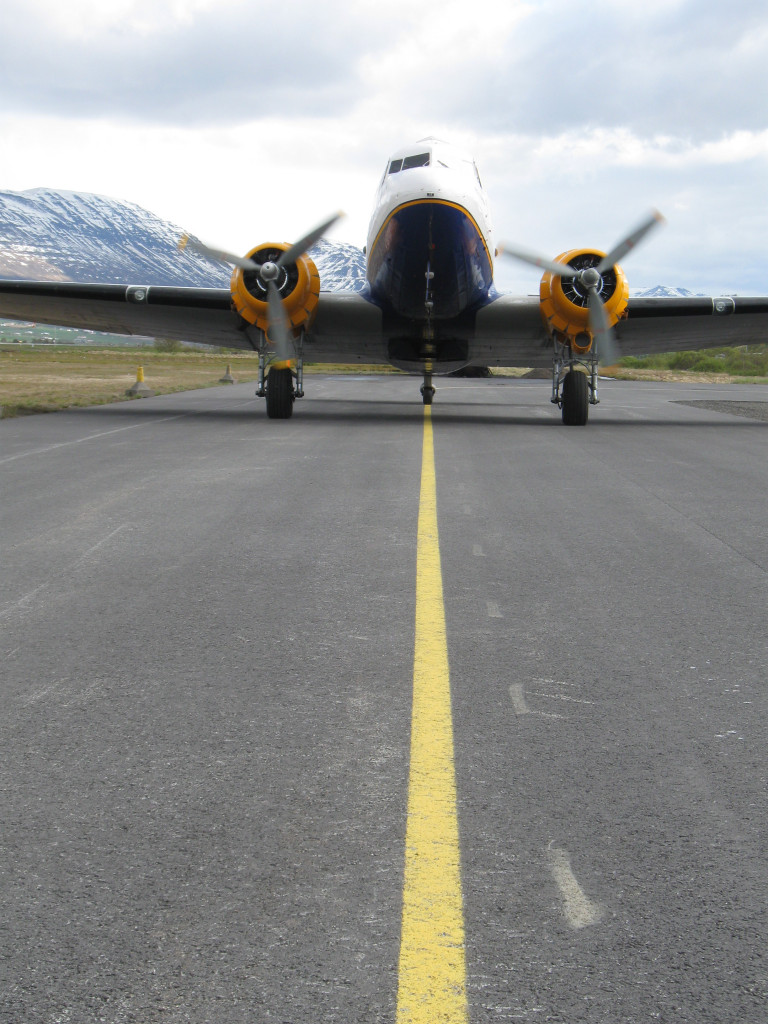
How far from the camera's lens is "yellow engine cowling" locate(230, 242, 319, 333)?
16422mm

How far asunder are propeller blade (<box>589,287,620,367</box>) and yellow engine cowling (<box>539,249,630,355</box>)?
0.12 metres

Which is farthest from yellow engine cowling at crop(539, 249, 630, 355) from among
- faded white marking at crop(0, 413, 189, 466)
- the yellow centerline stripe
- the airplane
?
the yellow centerline stripe

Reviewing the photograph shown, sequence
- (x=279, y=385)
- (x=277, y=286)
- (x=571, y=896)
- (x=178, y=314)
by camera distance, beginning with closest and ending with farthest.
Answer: (x=571, y=896), (x=277, y=286), (x=279, y=385), (x=178, y=314)

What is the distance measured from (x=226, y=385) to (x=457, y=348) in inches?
649

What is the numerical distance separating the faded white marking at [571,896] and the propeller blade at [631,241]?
594 inches

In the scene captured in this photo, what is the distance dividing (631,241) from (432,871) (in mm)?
15439

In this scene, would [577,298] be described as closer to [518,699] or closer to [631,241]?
[631,241]

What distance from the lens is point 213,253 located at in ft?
54.6

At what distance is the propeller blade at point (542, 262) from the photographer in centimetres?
1627

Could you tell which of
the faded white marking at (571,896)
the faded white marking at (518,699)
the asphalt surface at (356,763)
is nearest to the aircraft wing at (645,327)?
the asphalt surface at (356,763)

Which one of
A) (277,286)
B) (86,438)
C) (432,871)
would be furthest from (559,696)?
(277,286)

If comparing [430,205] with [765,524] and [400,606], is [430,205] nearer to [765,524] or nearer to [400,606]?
[765,524]

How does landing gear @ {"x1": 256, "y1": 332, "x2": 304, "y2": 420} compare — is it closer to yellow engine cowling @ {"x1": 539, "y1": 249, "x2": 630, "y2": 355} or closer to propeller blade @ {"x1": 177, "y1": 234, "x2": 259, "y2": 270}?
propeller blade @ {"x1": 177, "y1": 234, "x2": 259, "y2": 270}

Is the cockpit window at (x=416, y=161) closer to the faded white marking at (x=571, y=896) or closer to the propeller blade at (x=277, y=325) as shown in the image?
the propeller blade at (x=277, y=325)
